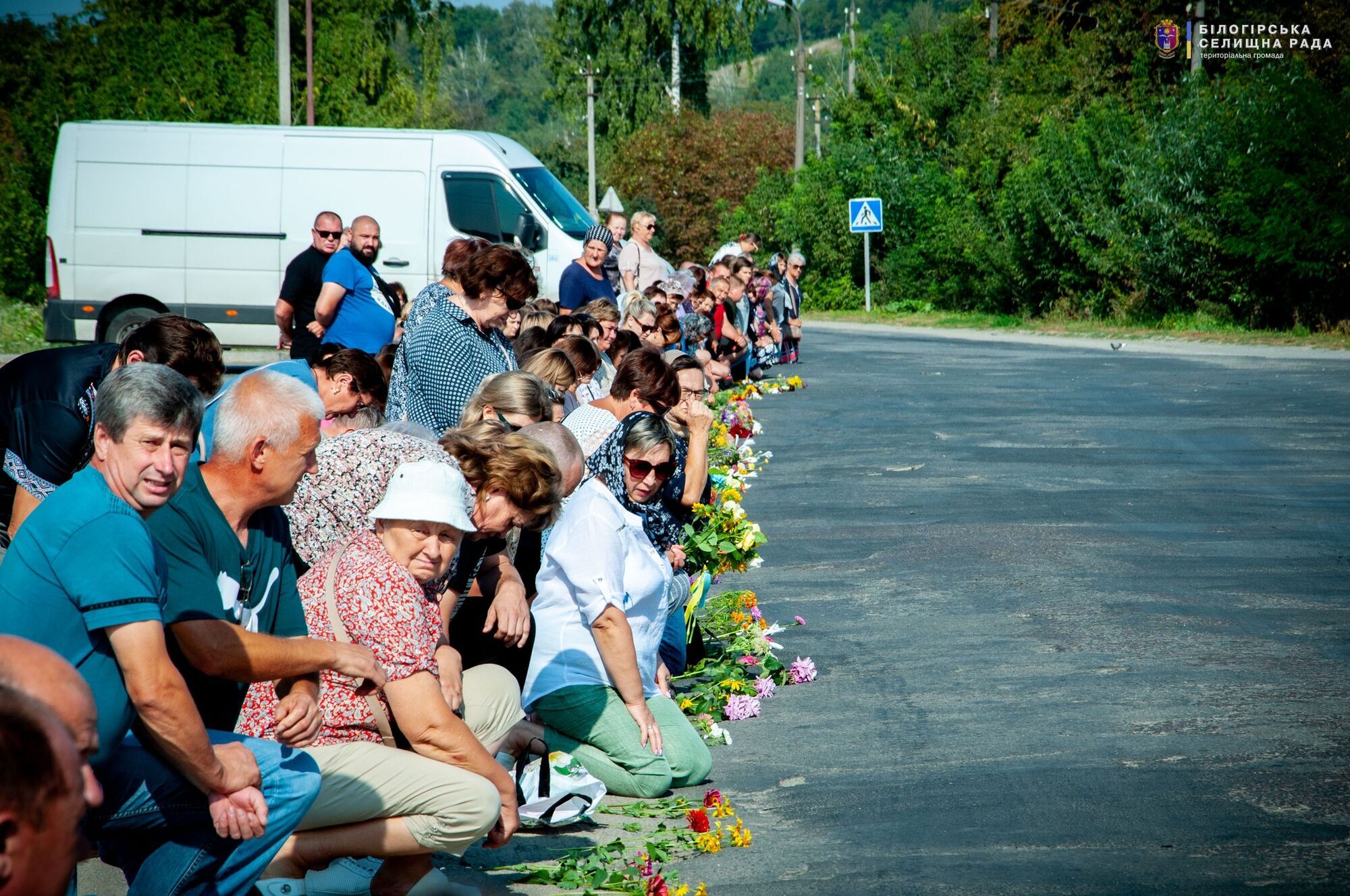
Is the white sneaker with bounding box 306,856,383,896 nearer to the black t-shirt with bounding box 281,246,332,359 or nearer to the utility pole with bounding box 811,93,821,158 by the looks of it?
the black t-shirt with bounding box 281,246,332,359

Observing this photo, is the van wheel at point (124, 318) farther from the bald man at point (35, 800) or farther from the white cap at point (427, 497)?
the bald man at point (35, 800)

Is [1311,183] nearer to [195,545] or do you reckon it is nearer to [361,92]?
[361,92]

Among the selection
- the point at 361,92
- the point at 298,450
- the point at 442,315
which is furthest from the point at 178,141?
the point at 361,92

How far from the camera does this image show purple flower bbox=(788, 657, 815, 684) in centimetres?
732

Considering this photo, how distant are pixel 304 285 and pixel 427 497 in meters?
7.19

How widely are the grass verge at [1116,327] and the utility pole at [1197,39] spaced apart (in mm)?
6964

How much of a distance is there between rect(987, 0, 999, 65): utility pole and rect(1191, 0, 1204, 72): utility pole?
43.2ft

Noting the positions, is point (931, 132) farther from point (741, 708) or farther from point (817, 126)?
point (741, 708)

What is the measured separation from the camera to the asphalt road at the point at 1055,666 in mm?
4980

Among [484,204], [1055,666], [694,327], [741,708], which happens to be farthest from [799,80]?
[741,708]

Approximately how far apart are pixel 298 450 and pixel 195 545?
435 millimetres

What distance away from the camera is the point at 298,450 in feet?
14.1

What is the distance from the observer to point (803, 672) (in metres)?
7.33

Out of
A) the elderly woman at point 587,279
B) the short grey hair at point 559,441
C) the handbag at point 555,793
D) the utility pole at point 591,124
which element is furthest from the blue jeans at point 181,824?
the utility pole at point 591,124
